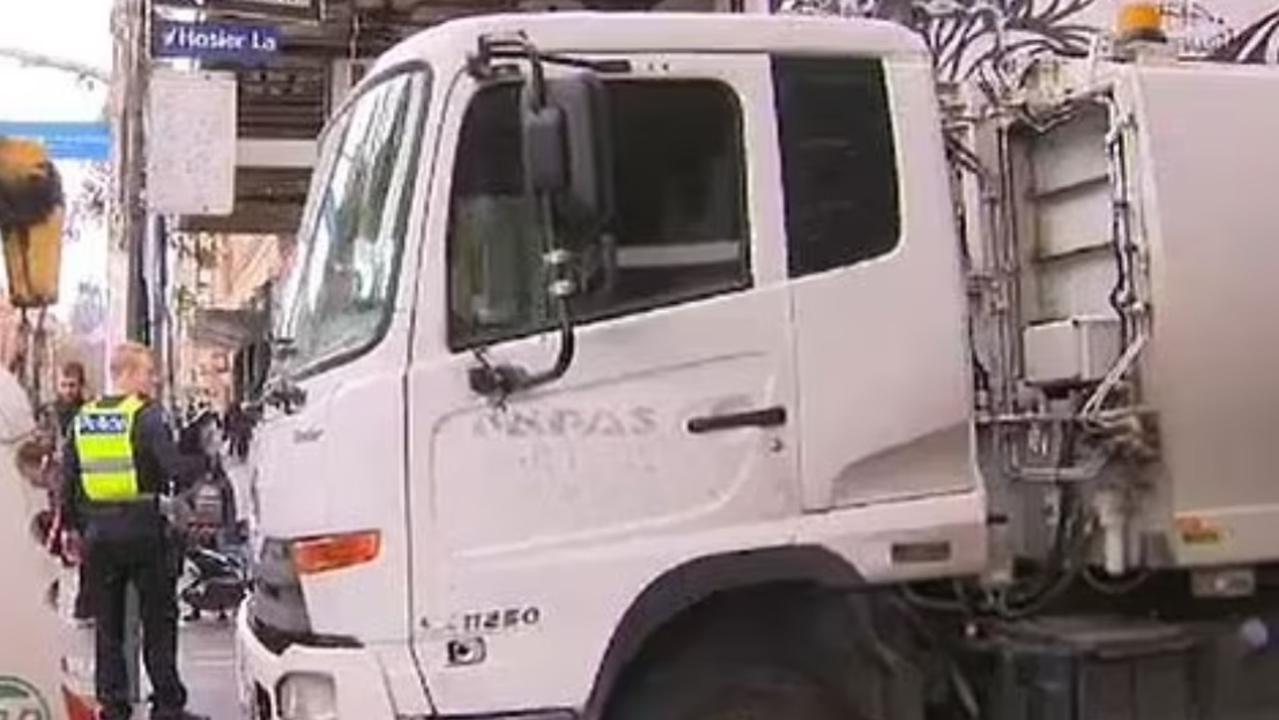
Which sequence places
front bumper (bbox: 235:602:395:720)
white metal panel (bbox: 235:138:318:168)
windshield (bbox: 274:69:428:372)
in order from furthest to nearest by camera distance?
white metal panel (bbox: 235:138:318:168) → windshield (bbox: 274:69:428:372) → front bumper (bbox: 235:602:395:720)

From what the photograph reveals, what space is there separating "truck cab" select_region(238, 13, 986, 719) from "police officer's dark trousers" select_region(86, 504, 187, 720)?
3.30m

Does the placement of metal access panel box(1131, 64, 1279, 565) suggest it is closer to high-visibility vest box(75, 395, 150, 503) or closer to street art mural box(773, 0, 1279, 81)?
street art mural box(773, 0, 1279, 81)

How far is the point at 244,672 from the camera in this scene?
6.15 metres

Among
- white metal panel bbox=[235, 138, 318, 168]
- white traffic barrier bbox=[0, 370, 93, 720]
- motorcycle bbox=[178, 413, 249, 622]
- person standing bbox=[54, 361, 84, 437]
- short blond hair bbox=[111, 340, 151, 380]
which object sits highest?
white metal panel bbox=[235, 138, 318, 168]

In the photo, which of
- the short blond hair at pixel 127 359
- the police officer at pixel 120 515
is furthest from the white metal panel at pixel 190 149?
the police officer at pixel 120 515

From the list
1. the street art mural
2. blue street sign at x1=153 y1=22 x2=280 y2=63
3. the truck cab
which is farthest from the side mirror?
blue street sign at x1=153 y1=22 x2=280 y2=63

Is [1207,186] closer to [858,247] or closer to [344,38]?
[858,247]

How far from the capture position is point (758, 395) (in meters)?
5.53

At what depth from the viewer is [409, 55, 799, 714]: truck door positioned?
535 cm

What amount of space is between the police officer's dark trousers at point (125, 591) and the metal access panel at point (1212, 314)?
494 cm

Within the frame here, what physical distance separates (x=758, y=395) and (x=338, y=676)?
1414 mm

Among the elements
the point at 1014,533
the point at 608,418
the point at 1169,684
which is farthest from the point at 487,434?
the point at 1169,684

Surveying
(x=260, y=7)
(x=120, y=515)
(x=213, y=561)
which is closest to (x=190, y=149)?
(x=120, y=515)

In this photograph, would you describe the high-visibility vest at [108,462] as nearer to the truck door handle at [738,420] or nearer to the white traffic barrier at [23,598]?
the white traffic barrier at [23,598]
